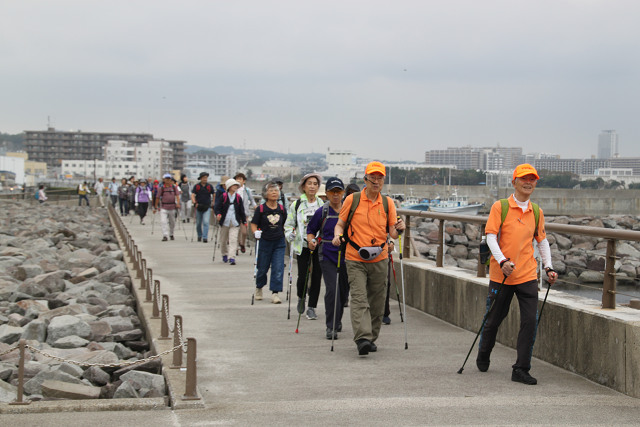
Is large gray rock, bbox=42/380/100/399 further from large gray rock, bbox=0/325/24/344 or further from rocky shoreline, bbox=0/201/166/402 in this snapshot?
large gray rock, bbox=0/325/24/344

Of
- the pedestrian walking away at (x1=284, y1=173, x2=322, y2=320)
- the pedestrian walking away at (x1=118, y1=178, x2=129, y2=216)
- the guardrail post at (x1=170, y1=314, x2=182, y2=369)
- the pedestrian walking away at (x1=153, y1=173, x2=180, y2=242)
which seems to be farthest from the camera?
the pedestrian walking away at (x1=118, y1=178, x2=129, y2=216)

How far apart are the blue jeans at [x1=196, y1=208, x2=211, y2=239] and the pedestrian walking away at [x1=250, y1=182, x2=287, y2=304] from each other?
10855 millimetres

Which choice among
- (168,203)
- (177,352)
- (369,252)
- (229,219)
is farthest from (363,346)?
(168,203)

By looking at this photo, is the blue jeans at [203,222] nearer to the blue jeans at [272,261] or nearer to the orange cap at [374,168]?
the blue jeans at [272,261]

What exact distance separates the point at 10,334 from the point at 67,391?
4.93 meters

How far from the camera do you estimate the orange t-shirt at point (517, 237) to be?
7680mm

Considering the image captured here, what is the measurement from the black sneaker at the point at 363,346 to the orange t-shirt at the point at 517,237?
1.77 meters

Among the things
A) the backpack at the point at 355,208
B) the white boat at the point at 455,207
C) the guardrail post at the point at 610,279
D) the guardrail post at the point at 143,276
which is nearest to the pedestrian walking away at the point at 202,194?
the guardrail post at the point at 143,276

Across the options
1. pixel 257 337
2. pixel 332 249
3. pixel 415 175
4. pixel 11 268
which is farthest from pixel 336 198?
pixel 415 175

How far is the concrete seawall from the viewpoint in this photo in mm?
7156

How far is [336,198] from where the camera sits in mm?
10164

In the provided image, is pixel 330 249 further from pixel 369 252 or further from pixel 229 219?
pixel 229 219

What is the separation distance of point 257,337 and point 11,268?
1249 centimetres

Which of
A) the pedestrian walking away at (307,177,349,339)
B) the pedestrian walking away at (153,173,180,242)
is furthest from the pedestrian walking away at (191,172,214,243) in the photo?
the pedestrian walking away at (307,177,349,339)
